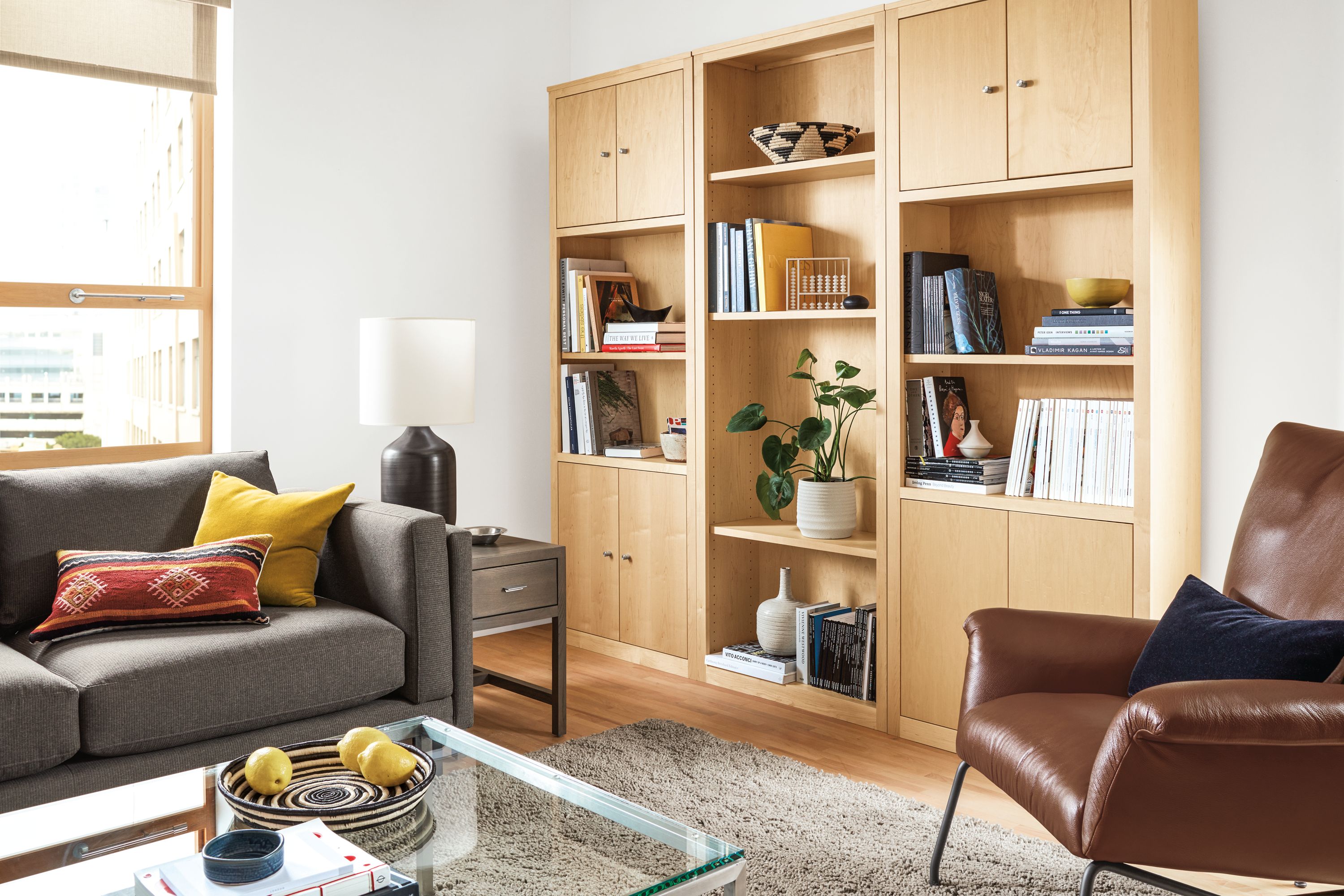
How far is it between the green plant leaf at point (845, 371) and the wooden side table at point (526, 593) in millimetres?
996

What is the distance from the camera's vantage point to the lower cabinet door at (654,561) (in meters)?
3.86

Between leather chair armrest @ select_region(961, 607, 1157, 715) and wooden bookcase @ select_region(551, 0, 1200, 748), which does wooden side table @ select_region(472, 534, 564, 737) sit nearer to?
wooden bookcase @ select_region(551, 0, 1200, 748)

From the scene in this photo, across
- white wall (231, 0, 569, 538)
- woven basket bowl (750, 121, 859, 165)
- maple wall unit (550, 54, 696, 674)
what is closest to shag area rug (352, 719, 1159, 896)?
maple wall unit (550, 54, 696, 674)

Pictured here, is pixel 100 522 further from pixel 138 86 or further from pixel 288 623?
pixel 138 86

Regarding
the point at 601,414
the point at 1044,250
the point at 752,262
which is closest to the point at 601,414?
the point at 601,414

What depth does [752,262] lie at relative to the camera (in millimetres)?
3598

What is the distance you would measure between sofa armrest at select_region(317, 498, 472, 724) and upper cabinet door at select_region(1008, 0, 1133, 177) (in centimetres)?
176

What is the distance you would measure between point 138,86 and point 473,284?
51.4 inches

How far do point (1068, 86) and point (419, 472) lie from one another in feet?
6.67

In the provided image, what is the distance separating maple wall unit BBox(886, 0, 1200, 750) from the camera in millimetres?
2709

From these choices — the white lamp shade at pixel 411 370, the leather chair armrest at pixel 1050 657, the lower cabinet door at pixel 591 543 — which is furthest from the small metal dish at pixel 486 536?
the leather chair armrest at pixel 1050 657

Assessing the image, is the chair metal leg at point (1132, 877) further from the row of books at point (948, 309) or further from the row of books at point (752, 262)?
the row of books at point (752, 262)

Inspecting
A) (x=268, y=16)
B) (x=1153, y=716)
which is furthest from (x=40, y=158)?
(x=1153, y=716)

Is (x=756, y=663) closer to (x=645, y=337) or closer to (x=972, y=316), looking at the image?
(x=645, y=337)
